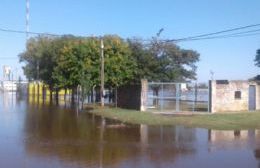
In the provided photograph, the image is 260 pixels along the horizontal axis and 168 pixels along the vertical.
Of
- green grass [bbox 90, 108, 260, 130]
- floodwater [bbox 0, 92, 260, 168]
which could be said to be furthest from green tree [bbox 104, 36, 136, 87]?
floodwater [bbox 0, 92, 260, 168]

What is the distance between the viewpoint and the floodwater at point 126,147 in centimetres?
1320

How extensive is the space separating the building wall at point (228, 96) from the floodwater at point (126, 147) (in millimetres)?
12111

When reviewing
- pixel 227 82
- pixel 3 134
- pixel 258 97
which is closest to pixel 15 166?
pixel 3 134

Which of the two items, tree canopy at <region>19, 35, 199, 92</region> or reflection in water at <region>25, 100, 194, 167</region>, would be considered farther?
tree canopy at <region>19, 35, 199, 92</region>

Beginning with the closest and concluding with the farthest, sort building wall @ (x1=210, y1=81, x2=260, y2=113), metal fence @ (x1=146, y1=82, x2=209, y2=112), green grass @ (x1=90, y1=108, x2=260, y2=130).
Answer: green grass @ (x1=90, y1=108, x2=260, y2=130) < building wall @ (x1=210, y1=81, x2=260, y2=113) < metal fence @ (x1=146, y1=82, x2=209, y2=112)

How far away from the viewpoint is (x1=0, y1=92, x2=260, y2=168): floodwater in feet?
43.3

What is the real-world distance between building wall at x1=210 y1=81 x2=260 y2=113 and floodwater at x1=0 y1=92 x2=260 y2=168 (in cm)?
1211

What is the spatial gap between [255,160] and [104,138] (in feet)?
22.3

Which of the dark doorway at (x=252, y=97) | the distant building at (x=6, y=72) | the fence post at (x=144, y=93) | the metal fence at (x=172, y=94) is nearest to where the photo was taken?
the fence post at (x=144, y=93)

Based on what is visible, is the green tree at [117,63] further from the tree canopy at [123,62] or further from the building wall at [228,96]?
the building wall at [228,96]

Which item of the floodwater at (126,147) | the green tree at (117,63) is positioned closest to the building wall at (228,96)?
the green tree at (117,63)

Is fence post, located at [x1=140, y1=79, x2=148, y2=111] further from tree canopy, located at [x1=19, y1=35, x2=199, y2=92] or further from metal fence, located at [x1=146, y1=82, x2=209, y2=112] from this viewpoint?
tree canopy, located at [x1=19, y1=35, x2=199, y2=92]

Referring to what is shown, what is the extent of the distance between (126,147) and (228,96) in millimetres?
21030

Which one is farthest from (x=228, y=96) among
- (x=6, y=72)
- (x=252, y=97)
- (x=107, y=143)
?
(x=6, y=72)
